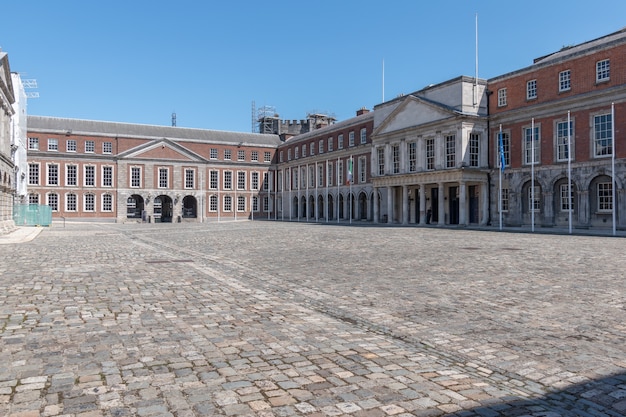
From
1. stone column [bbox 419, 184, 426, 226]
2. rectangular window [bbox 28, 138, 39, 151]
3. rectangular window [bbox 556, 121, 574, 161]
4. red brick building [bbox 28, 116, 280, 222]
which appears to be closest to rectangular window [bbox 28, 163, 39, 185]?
red brick building [bbox 28, 116, 280, 222]

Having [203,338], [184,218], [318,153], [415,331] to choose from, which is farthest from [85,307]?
[184,218]

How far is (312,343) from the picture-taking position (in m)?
5.61

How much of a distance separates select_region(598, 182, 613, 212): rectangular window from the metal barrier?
42069mm

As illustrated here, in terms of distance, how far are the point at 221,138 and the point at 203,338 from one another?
2789 inches

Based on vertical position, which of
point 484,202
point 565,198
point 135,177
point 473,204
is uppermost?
point 135,177

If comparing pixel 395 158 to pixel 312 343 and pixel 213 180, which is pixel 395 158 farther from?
pixel 312 343

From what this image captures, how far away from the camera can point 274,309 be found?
7426 millimetres

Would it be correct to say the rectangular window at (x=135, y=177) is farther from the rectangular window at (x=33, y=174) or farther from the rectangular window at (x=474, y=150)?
the rectangular window at (x=474, y=150)

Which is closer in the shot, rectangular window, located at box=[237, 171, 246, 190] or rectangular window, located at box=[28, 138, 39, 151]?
rectangular window, located at box=[28, 138, 39, 151]

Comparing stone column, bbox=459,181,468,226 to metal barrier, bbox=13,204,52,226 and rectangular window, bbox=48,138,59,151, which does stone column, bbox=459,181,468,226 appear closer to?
metal barrier, bbox=13,204,52,226

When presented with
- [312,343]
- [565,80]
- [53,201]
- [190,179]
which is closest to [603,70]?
[565,80]

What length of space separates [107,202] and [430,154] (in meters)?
43.3

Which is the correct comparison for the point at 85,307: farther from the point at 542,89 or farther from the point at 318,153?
the point at 318,153

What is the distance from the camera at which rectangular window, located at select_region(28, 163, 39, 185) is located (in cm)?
6097
